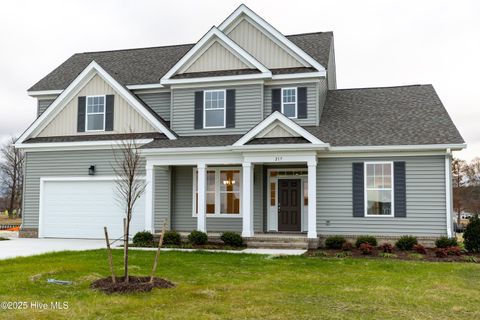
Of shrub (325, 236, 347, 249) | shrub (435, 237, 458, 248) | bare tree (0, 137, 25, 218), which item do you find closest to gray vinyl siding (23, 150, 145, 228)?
shrub (325, 236, 347, 249)

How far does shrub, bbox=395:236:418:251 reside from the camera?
15.3 meters

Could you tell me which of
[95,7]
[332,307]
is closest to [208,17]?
[95,7]

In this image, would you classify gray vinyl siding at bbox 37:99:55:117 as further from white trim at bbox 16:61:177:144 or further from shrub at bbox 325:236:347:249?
shrub at bbox 325:236:347:249

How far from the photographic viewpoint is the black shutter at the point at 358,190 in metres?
16.5

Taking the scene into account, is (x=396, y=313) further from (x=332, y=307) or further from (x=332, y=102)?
(x=332, y=102)

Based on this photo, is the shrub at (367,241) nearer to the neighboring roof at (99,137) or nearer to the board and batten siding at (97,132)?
the neighboring roof at (99,137)

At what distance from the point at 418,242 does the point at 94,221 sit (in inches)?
472

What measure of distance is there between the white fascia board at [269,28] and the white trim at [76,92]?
4469 mm

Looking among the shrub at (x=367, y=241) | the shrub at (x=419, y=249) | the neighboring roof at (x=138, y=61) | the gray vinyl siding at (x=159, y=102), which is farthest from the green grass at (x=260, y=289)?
the neighboring roof at (x=138, y=61)

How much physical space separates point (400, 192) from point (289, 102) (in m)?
5.24

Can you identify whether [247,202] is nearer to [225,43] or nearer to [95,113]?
[225,43]

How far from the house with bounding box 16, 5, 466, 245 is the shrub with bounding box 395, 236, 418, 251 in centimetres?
76

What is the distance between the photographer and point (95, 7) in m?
19.2

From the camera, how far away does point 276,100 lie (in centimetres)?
1856
